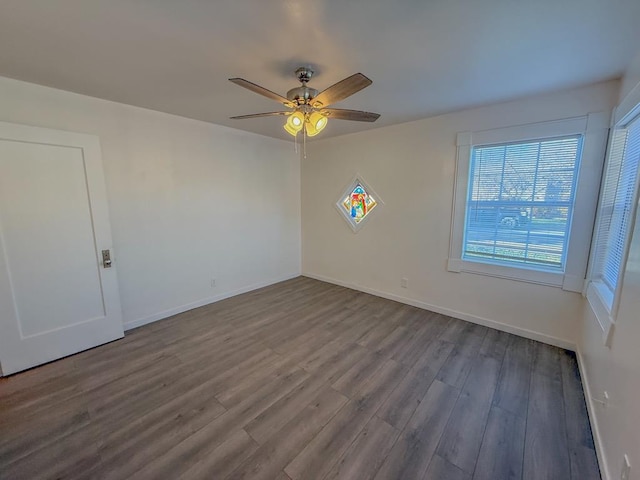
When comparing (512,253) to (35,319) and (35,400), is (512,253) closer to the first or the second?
(35,400)

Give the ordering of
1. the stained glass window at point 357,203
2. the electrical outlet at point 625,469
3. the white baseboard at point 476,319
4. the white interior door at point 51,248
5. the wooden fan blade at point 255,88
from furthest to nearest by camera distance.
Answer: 1. the stained glass window at point 357,203
2. the white baseboard at point 476,319
3. the white interior door at point 51,248
4. the wooden fan blade at point 255,88
5. the electrical outlet at point 625,469

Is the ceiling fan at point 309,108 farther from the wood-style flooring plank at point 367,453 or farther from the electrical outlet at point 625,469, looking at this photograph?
the electrical outlet at point 625,469

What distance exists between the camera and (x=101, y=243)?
2.70 meters

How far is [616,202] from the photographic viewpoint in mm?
2027

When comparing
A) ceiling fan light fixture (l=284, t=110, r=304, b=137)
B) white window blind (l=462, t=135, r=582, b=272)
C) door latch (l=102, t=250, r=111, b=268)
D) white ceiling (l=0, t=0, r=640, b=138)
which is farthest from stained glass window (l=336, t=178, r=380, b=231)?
door latch (l=102, t=250, r=111, b=268)

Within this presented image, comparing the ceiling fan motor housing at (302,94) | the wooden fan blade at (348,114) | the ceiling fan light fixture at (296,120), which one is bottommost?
the ceiling fan light fixture at (296,120)

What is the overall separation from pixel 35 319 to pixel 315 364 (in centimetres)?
264

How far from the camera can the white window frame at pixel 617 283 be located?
1.57 metres

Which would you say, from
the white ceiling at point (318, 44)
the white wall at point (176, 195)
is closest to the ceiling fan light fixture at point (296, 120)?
the white ceiling at point (318, 44)

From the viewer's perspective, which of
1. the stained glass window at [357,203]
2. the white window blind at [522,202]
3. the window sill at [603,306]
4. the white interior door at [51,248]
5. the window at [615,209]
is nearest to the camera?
the window sill at [603,306]

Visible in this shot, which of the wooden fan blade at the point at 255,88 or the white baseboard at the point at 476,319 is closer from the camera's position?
the wooden fan blade at the point at 255,88

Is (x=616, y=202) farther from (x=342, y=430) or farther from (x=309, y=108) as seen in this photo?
(x=342, y=430)

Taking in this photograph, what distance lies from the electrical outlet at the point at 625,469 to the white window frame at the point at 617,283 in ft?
2.36

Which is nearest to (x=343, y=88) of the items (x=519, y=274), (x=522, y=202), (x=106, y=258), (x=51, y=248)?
(x=522, y=202)
